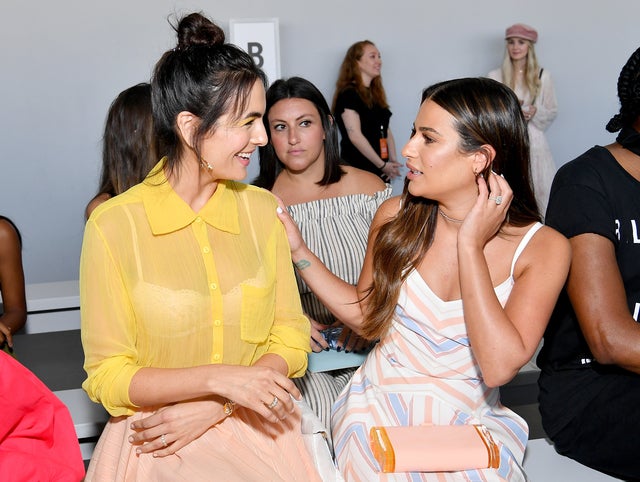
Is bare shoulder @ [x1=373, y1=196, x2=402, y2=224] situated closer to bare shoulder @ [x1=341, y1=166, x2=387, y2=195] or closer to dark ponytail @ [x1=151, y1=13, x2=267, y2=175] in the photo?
dark ponytail @ [x1=151, y1=13, x2=267, y2=175]

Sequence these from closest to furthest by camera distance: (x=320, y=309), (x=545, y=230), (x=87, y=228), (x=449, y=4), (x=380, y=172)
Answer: (x=87, y=228) → (x=545, y=230) → (x=320, y=309) → (x=380, y=172) → (x=449, y=4)

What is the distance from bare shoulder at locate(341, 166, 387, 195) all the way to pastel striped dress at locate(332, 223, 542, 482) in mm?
1206

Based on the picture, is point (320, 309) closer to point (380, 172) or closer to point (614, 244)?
point (614, 244)

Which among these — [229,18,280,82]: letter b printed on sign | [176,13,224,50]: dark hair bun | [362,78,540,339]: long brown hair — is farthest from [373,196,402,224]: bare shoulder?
[229,18,280,82]: letter b printed on sign

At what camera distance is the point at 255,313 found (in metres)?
1.73

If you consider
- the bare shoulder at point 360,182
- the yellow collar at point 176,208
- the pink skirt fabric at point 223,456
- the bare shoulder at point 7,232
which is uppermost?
the yellow collar at point 176,208

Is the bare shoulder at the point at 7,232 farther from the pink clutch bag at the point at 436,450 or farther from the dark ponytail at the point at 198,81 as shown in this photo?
the pink clutch bag at the point at 436,450

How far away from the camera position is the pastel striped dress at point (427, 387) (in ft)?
6.06

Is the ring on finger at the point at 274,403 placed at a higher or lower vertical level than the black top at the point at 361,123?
lower

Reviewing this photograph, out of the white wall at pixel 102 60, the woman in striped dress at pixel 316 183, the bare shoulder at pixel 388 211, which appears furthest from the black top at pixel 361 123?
the bare shoulder at pixel 388 211

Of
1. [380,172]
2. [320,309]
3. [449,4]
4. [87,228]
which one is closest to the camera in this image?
[87,228]

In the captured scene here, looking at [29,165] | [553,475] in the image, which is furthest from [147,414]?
[29,165]

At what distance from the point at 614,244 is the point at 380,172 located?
4.48 m

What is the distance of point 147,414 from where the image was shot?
1.67 meters
